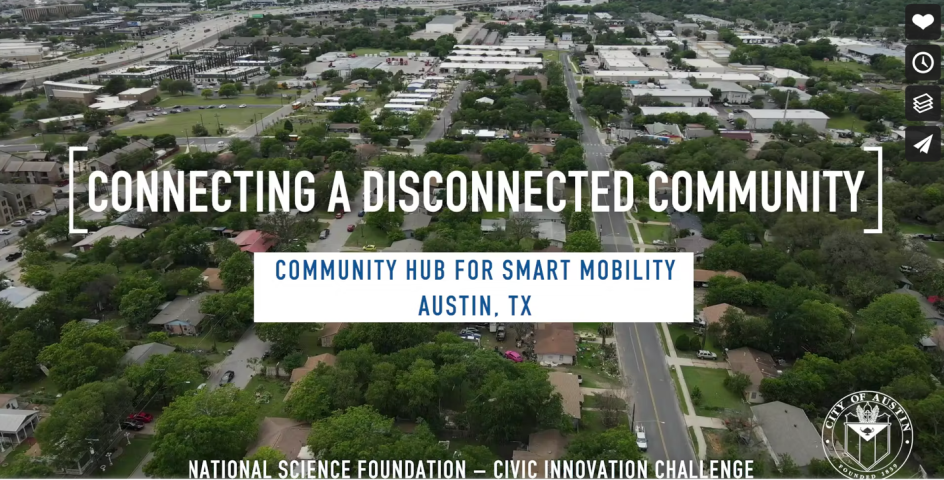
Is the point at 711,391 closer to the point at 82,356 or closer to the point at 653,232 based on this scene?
the point at 653,232

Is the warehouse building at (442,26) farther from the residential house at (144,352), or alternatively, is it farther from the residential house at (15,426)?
the residential house at (15,426)

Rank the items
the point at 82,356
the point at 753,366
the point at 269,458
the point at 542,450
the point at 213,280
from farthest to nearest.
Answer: the point at 213,280 < the point at 753,366 < the point at 82,356 < the point at 542,450 < the point at 269,458

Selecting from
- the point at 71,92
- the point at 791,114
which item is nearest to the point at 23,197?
the point at 71,92

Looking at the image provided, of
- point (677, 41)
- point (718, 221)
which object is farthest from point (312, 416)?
point (677, 41)

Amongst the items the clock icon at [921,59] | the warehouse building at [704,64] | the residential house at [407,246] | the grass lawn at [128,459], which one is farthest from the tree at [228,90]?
the clock icon at [921,59]

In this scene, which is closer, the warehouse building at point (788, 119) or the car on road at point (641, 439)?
the car on road at point (641, 439)

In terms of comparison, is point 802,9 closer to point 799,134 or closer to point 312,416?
point 799,134
